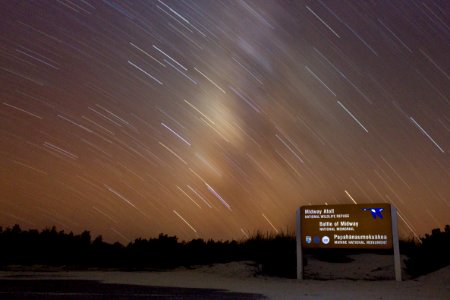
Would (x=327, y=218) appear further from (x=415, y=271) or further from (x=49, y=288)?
(x=49, y=288)

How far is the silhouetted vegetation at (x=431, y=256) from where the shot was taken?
18.1 m

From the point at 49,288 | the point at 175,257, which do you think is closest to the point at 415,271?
the point at 175,257

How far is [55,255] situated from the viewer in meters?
23.7

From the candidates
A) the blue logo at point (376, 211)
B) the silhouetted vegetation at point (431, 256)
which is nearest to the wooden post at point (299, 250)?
the blue logo at point (376, 211)

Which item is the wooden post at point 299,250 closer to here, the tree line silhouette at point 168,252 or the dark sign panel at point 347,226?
the dark sign panel at point 347,226

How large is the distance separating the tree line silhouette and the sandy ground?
1.24 metres

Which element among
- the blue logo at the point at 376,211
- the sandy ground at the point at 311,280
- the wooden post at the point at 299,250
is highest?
the blue logo at the point at 376,211

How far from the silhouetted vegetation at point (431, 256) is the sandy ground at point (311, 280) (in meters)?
1.02

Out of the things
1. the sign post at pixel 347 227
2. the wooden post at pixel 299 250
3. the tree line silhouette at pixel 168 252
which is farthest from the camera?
the tree line silhouette at pixel 168 252

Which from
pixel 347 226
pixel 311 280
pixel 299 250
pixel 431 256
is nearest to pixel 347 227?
pixel 347 226

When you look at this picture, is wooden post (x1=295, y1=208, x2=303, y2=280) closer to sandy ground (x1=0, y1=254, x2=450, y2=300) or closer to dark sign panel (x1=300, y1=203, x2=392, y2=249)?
dark sign panel (x1=300, y1=203, x2=392, y2=249)

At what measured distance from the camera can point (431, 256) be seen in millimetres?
18688

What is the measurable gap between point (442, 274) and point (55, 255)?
61.3 feet

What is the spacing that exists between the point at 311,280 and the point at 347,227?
254cm
